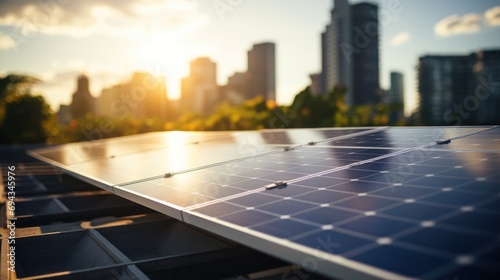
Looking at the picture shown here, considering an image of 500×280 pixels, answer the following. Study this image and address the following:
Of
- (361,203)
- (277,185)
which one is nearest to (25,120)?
(277,185)

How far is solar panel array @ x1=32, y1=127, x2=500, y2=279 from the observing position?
3.77m

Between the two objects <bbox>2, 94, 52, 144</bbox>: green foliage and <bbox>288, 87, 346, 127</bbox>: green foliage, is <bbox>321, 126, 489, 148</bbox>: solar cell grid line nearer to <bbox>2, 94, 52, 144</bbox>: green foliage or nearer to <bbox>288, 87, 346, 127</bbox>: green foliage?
<bbox>288, 87, 346, 127</bbox>: green foliage

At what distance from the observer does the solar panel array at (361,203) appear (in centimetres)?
377

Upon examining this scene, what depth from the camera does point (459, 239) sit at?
12.6 ft

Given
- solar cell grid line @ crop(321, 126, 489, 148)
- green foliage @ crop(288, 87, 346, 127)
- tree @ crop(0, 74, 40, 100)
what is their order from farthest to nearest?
green foliage @ crop(288, 87, 346, 127) < tree @ crop(0, 74, 40, 100) < solar cell grid line @ crop(321, 126, 489, 148)

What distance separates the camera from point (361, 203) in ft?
17.3

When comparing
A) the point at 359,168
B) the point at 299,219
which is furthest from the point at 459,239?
the point at 359,168

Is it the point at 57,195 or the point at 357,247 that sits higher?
the point at 357,247

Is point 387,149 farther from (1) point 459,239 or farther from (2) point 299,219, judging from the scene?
(1) point 459,239

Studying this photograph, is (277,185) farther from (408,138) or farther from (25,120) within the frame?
(25,120)

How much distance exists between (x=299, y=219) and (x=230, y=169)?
13.6ft

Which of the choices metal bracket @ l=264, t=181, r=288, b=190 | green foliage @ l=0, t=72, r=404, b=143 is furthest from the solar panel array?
green foliage @ l=0, t=72, r=404, b=143

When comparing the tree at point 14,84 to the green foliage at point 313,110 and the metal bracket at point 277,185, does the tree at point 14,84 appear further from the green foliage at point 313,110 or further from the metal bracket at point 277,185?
the metal bracket at point 277,185

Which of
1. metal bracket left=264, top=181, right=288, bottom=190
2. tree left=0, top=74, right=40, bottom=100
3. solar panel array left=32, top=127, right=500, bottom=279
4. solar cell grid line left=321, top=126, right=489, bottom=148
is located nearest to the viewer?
solar panel array left=32, top=127, right=500, bottom=279
